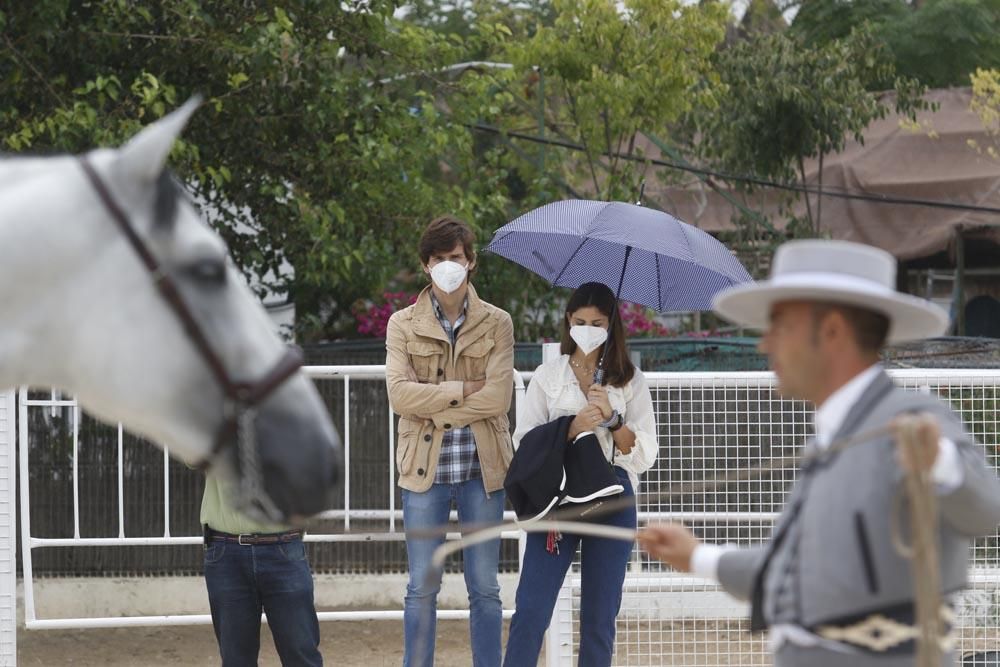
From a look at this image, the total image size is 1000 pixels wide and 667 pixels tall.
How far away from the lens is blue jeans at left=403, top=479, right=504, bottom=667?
5707 millimetres

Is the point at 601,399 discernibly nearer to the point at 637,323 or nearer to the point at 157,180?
the point at 157,180

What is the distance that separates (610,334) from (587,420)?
1.35 ft

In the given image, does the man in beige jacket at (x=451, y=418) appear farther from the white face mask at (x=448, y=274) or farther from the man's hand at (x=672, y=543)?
the man's hand at (x=672, y=543)

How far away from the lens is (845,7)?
53.5 ft

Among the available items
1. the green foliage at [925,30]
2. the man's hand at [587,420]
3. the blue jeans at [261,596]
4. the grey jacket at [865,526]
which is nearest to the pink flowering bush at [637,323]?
the man's hand at [587,420]

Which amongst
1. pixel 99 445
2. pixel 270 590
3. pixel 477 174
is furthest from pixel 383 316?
pixel 270 590

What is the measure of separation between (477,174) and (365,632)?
420 centimetres

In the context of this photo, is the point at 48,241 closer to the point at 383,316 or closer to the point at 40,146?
the point at 40,146

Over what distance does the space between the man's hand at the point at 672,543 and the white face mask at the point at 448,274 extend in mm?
2709

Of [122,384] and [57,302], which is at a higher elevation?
[57,302]

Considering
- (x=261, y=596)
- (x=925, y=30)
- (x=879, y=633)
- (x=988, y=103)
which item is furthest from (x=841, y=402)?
(x=925, y=30)

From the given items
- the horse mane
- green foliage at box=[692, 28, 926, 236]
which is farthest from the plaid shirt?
green foliage at box=[692, 28, 926, 236]

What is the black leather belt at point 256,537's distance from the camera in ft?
17.0

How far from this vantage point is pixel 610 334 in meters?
5.75
